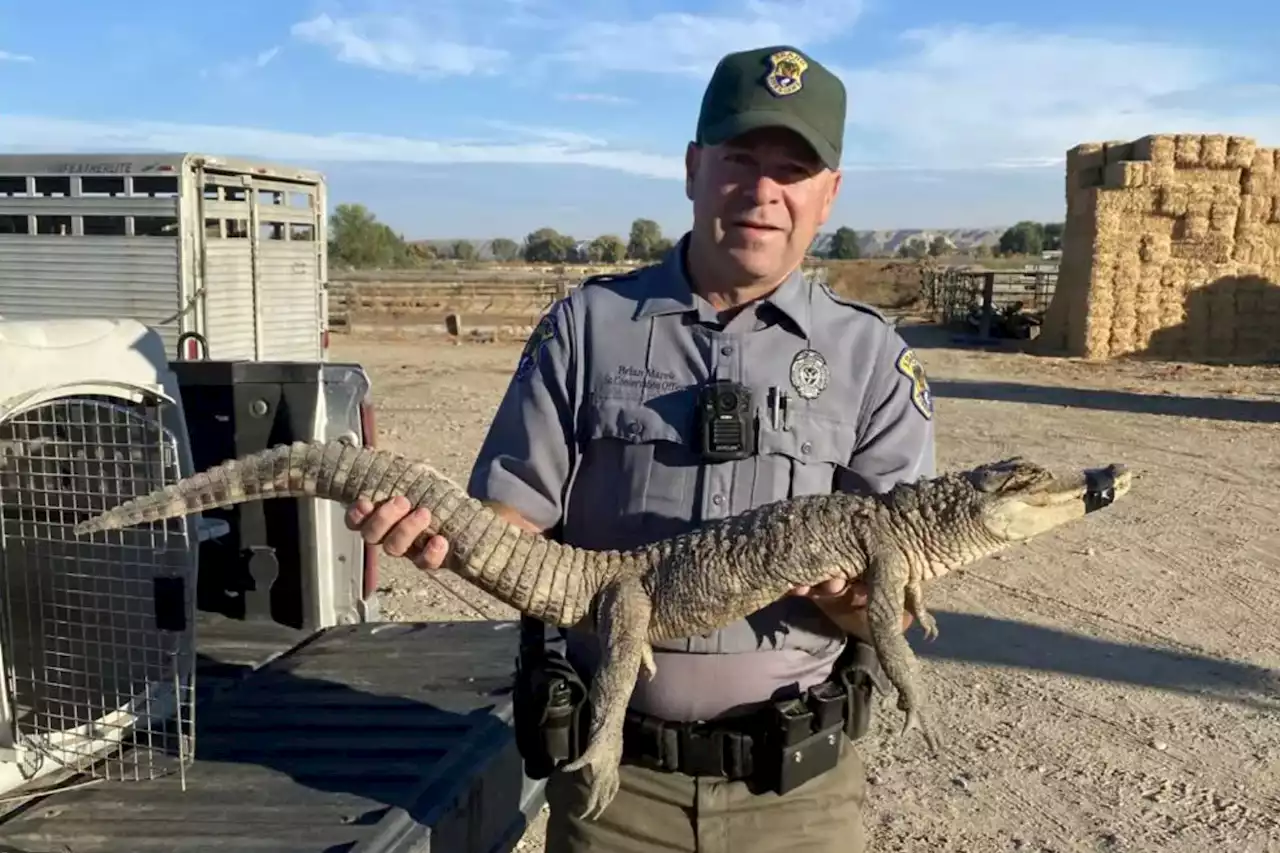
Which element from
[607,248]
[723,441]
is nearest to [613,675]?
[723,441]

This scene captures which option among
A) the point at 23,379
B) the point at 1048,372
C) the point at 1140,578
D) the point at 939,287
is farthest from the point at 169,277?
the point at 939,287

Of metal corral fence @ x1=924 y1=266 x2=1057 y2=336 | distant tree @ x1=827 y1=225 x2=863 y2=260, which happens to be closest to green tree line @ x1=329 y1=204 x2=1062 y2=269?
distant tree @ x1=827 y1=225 x2=863 y2=260

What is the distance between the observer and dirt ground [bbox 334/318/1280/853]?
14.8ft

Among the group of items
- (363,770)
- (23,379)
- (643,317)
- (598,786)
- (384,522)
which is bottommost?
(363,770)

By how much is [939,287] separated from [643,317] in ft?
97.0

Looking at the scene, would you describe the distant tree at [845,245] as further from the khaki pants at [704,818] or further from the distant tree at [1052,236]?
the khaki pants at [704,818]

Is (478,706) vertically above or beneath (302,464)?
beneath

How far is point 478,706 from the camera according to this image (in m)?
3.88

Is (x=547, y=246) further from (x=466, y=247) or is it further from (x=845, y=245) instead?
(x=845, y=245)

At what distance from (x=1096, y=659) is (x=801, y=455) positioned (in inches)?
167

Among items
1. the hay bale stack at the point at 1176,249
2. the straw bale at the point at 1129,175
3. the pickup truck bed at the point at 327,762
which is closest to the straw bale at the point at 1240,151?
the hay bale stack at the point at 1176,249

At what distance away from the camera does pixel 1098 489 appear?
2850 mm

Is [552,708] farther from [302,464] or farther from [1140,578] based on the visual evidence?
[1140,578]

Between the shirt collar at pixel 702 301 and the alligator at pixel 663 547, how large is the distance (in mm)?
459
